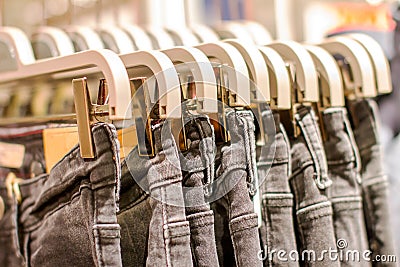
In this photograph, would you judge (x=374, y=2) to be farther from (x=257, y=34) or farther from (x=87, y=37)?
(x=87, y=37)

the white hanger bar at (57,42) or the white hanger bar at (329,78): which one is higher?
the white hanger bar at (57,42)

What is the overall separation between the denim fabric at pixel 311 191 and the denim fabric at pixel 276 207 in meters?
0.03

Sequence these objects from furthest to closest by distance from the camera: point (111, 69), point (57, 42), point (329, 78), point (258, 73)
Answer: point (57, 42) → point (329, 78) → point (258, 73) → point (111, 69)

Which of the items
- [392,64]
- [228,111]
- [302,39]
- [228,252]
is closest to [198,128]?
[228,111]

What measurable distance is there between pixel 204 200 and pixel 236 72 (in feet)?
0.57

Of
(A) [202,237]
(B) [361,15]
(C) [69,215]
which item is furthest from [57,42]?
(B) [361,15]

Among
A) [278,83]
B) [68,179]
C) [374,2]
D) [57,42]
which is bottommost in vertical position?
[68,179]

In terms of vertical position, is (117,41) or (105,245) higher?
(117,41)

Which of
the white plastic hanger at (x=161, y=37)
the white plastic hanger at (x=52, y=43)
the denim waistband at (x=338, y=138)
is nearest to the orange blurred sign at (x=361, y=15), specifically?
the white plastic hanger at (x=161, y=37)

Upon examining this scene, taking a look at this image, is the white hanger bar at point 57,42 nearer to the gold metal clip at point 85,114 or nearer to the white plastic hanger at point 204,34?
the white plastic hanger at point 204,34

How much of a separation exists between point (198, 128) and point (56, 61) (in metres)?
0.22

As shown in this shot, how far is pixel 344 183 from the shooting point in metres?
0.96

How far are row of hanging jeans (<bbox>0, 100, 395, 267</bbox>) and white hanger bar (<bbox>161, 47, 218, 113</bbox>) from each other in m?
0.02

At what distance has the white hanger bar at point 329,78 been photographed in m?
0.94
